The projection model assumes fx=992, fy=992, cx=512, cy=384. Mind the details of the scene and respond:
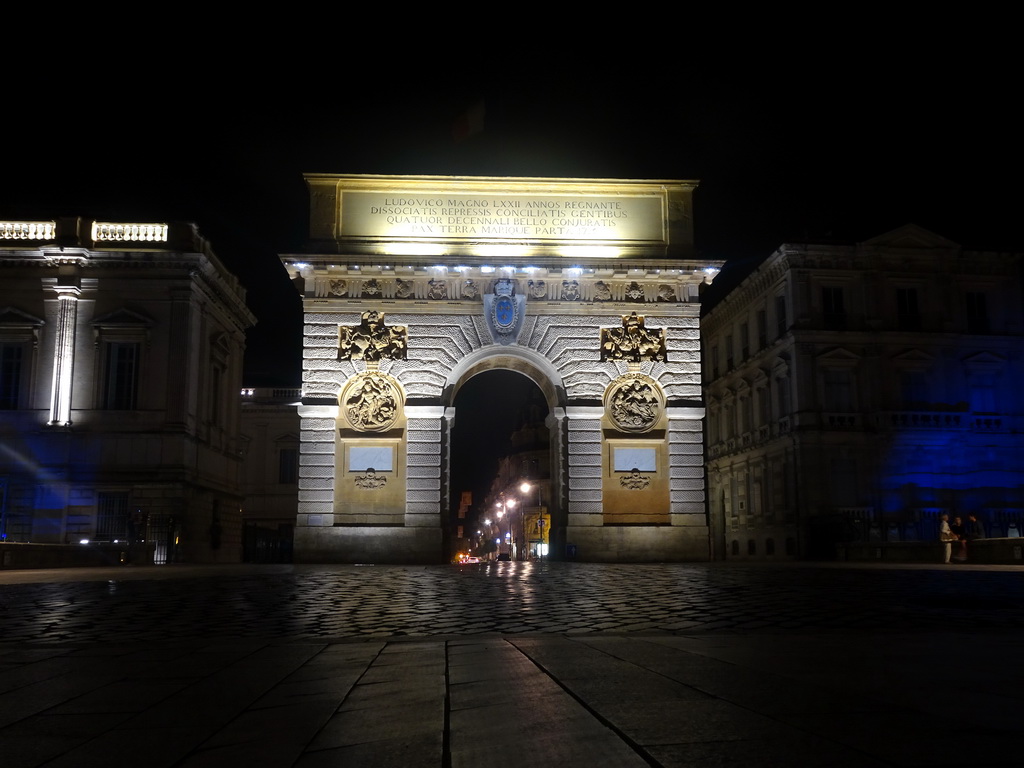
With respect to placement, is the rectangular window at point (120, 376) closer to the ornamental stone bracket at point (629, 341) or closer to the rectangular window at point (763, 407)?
the ornamental stone bracket at point (629, 341)

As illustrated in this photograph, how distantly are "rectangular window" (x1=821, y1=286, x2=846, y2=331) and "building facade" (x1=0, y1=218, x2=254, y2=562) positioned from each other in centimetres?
2606

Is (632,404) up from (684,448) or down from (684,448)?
up

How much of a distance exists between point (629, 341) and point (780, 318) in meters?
17.2

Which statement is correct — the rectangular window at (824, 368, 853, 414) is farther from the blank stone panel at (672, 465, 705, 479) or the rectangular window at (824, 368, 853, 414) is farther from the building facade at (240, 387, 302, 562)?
the building facade at (240, 387, 302, 562)

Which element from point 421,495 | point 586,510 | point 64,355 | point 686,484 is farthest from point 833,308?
point 64,355

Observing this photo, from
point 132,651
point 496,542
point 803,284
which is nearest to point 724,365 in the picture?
point 803,284

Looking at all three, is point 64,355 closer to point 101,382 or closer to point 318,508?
point 101,382

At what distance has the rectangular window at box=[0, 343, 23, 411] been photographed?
36875mm

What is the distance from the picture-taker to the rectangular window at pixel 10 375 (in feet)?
121

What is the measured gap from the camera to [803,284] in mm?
43188

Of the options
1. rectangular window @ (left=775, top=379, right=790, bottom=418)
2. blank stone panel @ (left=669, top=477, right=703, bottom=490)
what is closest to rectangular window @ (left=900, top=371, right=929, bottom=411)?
rectangular window @ (left=775, top=379, right=790, bottom=418)

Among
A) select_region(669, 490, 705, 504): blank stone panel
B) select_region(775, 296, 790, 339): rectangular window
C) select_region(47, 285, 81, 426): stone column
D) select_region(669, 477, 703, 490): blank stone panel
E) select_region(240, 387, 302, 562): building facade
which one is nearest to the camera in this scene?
select_region(669, 490, 705, 504): blank stone panel

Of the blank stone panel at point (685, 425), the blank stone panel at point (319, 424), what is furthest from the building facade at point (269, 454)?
the blank stone panel at point (685, 425)

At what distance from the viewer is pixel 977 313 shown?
4422 cm
